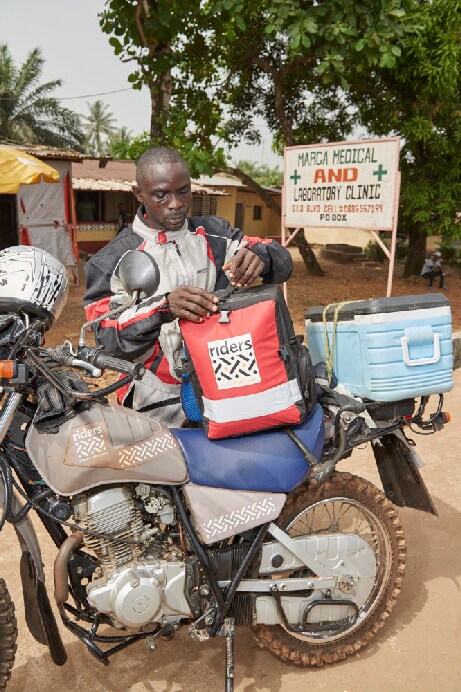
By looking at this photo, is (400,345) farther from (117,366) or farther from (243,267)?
(117,366)

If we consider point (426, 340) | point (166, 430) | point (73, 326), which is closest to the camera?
point (166, 430)

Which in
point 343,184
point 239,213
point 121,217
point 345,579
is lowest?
point 345,579

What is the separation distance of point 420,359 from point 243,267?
81 cm

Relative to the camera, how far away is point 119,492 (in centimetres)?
210

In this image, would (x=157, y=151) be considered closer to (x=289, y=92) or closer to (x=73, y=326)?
(x=73, y=326)

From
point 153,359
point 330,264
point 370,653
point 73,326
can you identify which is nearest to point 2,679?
point 153,359

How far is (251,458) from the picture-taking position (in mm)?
2205

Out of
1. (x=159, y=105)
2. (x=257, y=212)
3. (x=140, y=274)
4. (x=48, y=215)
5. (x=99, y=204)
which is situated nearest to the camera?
(x=140, y=274)

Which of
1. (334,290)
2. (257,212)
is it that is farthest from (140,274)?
(257,212)

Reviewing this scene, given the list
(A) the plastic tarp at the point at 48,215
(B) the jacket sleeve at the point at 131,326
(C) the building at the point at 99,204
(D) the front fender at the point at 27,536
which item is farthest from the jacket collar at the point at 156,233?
(C) the building at the point at 99,204

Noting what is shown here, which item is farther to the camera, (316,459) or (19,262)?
(316,459)

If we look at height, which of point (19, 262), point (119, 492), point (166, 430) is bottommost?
point (119, 492)

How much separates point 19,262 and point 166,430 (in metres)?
0.79

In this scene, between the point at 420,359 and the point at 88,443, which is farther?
the point at 420,359
